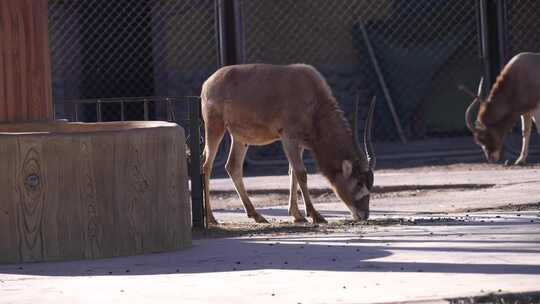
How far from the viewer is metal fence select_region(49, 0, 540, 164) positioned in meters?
17.3

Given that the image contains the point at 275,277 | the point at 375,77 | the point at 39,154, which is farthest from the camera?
the point at 375,77

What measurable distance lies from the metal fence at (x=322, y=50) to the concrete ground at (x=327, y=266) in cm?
639

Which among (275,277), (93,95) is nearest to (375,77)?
(93,95)

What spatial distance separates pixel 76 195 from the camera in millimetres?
8234

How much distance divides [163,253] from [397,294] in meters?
2.55

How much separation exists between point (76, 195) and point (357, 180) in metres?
3.95

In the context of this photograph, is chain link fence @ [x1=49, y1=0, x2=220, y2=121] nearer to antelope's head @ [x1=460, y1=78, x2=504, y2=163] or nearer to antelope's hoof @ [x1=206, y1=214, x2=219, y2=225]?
antelope's head @ [x1=460, y1=78, x2=504, y2=163]

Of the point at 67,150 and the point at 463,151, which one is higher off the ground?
the point at 67,150

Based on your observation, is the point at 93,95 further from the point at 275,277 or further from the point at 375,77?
the point at 275,277

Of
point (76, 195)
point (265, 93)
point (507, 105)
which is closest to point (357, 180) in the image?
point (265, 93)

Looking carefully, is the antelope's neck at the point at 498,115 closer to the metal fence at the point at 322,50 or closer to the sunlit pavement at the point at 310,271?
the metal fence at the point at 322,50

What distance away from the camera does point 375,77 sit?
59.6ft

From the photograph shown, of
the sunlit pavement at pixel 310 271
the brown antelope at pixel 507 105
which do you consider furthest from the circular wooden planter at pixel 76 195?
the brown antelope at pixel 507 105

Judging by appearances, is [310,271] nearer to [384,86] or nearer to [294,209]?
[294,209]
